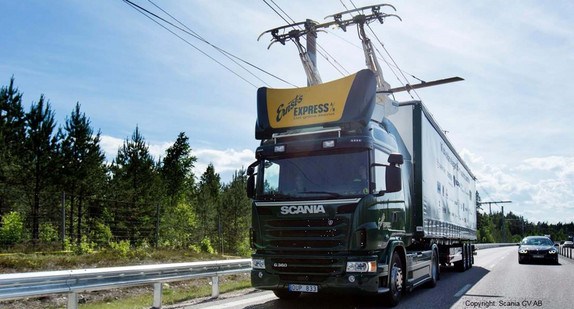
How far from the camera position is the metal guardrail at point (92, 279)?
5.78m

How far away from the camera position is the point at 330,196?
720 cm

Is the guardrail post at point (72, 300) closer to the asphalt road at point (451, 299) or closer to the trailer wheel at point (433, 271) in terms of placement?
the asphalt road at point (451, 299)

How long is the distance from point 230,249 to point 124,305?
1815 inches

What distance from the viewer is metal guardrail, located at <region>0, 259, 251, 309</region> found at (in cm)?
578

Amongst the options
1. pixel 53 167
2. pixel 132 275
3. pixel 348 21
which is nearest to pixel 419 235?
pixel 132 275

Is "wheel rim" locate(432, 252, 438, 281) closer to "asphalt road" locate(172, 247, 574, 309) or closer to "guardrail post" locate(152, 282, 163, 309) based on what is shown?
"asphalt road" locate(172, 247, 574, 309)

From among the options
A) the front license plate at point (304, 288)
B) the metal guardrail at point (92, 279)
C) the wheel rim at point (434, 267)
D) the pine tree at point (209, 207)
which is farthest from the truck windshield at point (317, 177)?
the pine tree at point (209, 207)

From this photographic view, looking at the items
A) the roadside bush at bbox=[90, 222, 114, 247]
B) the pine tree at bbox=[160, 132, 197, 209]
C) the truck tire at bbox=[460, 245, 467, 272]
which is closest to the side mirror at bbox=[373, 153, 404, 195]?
the truck tire at bbox=[460, 245, 467, 272]

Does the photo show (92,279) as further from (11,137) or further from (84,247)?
(11,137)

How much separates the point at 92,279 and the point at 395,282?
4940 millimetres

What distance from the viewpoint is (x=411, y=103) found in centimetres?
1040

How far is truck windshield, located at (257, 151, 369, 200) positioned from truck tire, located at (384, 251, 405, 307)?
1.65 meters

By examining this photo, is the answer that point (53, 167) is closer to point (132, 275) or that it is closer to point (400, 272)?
point (132, 275)

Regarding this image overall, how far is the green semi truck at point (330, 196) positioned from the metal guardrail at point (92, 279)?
1789mm
